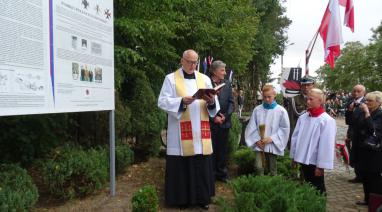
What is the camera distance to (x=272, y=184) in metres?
5.45

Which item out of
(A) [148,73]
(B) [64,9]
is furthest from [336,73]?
(B) [64,9]

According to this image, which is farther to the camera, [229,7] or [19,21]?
[229,7]

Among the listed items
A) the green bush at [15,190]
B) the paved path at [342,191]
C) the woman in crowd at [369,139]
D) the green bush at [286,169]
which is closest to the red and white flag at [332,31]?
the paved path at [342,191]

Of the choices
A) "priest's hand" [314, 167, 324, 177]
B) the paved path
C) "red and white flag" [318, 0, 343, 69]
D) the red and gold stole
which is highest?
"red and white flag" [318, 0, 343, 69]

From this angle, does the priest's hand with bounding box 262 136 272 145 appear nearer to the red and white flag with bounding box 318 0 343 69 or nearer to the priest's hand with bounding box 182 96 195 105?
the priest's hand with bounding box 182 96 195 105

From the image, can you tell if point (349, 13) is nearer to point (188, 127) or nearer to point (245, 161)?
point (245, 161)

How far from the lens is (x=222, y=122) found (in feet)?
22.2

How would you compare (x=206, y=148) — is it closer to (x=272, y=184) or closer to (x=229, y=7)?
(x=272, y=184)

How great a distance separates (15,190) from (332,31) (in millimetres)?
8464

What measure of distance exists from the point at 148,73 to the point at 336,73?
3303 inches

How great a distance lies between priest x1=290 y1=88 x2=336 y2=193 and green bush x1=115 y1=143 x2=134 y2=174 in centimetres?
288

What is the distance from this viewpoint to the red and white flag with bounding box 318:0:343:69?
35.9ft

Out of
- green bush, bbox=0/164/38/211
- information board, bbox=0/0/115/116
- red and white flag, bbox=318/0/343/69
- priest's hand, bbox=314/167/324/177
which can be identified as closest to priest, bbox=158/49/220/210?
information board, bbox=0/0/115/116

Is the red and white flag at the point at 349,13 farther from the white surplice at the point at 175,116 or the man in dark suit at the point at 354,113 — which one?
the white surplice at the point at 175,116
